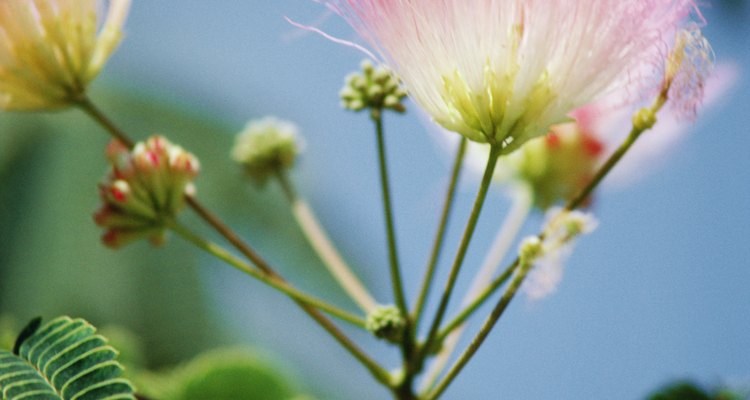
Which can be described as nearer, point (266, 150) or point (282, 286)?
point (282, 286)

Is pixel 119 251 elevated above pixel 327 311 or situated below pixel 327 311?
below

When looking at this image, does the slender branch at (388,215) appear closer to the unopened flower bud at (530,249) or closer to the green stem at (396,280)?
the green stem at (396,280)

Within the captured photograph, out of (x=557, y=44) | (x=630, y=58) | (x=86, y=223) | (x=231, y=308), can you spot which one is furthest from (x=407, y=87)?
(x=86, y=223)

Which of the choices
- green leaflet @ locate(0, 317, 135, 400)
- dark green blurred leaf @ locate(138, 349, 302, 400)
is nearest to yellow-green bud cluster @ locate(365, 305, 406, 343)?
green leaflet @ locate(0, 317, 135, 400)

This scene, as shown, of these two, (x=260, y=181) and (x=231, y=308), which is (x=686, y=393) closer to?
(x=260, y=181)

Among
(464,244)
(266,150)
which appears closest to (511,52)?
(464,244)

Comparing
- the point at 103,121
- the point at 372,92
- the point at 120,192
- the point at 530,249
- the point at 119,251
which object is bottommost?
the point at 119,251

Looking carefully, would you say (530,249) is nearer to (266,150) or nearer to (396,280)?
(396,280)
